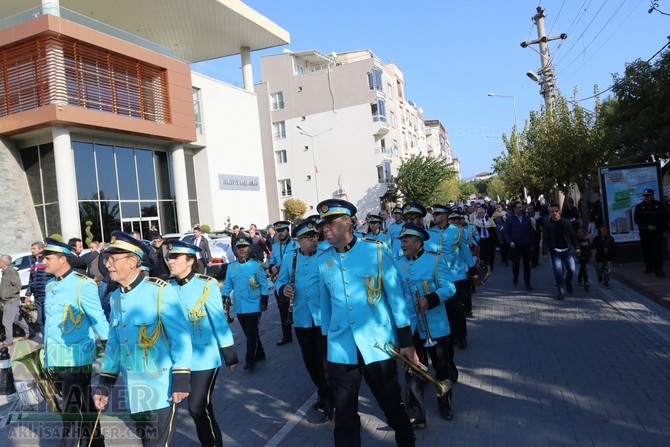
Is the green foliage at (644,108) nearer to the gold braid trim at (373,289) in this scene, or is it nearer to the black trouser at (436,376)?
Answer: the black trouser at (436,376)

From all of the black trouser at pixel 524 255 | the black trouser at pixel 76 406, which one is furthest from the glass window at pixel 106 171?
the black trouser at pixel 76 406

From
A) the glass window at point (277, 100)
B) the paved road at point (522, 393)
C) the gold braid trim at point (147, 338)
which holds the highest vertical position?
the glass window at point (277, 100)

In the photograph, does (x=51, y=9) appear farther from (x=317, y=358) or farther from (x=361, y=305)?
(x=361, y=305)

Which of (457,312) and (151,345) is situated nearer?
(151,345)

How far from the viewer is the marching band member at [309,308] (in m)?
5.48

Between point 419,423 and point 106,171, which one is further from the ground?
point 106,171

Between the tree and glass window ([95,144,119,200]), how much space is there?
2920 centimetres

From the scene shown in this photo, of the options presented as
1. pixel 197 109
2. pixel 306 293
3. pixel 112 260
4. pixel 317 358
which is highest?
pixel 197 109

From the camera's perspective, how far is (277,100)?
5341 centimetres

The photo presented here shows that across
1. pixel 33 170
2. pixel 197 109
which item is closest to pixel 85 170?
pixel 33 170

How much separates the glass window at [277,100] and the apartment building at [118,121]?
61.6 ft

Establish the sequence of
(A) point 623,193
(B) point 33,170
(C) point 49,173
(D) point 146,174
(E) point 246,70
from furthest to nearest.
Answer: (E) point 246,70 → (D) point 146,174 → (B) point 33,170 → (C) point 49,173 → (A) point 623,193

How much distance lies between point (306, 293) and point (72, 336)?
2.30 m

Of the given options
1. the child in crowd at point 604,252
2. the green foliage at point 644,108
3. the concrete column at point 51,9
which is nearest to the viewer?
the child in crowd at point 604,252
